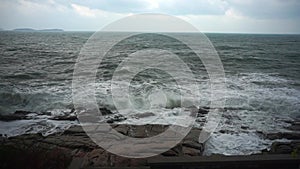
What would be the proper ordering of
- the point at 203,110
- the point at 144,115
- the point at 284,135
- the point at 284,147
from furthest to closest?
the point at 203,110 → the point at 144,115 → the point at 284,135 → the point at 284,147

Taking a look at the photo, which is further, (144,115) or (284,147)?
(144,115)

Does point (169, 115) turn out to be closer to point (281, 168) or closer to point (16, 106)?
point (281, 168)

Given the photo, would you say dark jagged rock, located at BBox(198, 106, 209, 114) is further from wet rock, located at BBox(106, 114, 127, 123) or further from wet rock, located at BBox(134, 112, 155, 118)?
wet rock, located at BBox(106, 114, 127, 123)

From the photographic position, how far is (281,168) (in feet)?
15.7

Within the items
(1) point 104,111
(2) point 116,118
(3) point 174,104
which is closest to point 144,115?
(2) point 116,118

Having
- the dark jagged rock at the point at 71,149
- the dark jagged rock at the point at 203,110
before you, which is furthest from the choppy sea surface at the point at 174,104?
the dark jagged rock at the point at 71,149

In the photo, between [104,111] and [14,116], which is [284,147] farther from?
[14,116]

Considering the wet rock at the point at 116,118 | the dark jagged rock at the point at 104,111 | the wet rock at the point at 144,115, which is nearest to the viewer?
the wet rock at the point at 116,118

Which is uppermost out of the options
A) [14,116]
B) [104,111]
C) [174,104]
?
[174,104]

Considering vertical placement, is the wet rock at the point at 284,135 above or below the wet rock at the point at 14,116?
above

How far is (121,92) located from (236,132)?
24.8ft

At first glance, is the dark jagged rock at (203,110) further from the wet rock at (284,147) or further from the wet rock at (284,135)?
the wet rock at (284,147)

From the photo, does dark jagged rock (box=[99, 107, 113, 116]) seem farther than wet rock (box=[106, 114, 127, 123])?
Yes

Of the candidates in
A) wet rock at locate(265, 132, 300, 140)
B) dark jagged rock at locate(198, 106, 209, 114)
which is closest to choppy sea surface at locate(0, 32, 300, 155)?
wet rock at locate(265, 132, 300, 140)
